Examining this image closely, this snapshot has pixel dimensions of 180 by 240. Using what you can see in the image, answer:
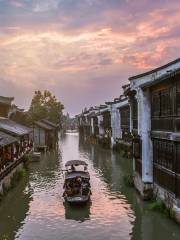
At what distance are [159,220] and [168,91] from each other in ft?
27.5

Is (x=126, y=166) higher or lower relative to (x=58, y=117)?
lower

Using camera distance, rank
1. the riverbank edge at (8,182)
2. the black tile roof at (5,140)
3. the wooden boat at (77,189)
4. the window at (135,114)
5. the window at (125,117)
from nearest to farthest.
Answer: the wooden boat at (77,189), the black tile roof at (5,140), the riverbank edge at (8,182), the window at (135,114), the window at (125,117)

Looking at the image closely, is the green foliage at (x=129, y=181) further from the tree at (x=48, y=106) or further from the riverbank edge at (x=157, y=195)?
the tree at (x=48, y=106)

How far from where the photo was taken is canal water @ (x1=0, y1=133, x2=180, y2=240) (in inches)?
889

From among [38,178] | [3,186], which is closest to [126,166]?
[38,178]

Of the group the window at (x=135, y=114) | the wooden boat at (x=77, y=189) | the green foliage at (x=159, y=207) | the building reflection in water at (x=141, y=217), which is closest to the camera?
the building reflection in water at (x=141, y=217)

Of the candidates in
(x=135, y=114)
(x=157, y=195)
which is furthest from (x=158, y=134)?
(x=135, y=114)

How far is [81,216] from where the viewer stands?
26516mm

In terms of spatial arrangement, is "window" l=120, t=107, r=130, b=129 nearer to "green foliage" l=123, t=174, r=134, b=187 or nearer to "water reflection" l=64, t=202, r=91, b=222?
"green foliage" l=123, t=174, r=134, b=187

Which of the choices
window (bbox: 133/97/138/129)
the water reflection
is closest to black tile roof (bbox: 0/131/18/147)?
the water reflection

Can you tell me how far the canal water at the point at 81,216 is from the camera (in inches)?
889

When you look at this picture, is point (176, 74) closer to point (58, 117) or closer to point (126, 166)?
point (126, 166)

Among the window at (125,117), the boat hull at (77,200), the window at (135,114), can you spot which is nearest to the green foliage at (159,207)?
the boat hull at (77,200)

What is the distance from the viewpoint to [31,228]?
23734 mm
